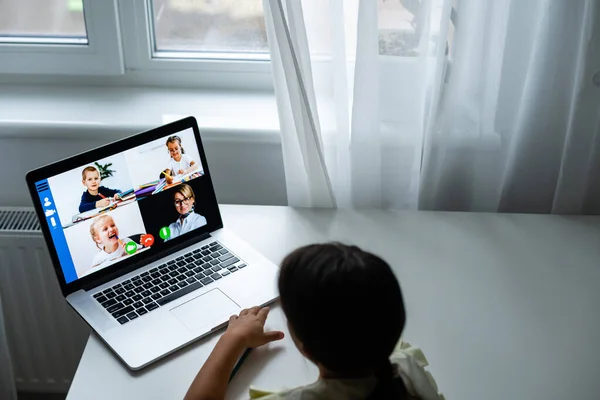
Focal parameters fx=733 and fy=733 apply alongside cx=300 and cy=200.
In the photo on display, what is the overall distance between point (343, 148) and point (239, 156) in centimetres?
23

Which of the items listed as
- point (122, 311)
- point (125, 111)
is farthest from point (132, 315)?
point (125, 111)

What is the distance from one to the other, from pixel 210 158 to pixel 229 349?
54 cm

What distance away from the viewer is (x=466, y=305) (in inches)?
43.3

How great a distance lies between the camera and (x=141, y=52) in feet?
5.05

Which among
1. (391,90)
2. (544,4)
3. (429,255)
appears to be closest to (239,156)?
(391,90)

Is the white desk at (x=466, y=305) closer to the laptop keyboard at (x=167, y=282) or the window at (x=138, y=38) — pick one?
the laptop keyboard at (x=167, y=282)

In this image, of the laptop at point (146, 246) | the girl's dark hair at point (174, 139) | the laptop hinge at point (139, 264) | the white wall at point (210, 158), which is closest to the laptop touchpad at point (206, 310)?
the laptop at point (146, 246)

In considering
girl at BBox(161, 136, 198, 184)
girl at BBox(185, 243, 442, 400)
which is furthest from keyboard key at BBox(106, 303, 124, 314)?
girl at BBox(185, 243, 442, 400)

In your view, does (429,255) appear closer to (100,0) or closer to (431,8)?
(431,8)

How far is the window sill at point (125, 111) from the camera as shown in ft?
4.56

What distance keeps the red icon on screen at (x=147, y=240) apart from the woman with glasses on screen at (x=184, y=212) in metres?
0.03

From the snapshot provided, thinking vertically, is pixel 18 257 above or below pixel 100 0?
below

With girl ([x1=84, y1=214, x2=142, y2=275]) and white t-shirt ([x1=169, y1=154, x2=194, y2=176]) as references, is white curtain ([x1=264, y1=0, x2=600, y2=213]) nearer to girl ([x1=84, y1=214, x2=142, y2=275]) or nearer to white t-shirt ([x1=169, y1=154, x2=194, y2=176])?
white t-shirt ([x1=169, y1=154, x2=194, y2=176])

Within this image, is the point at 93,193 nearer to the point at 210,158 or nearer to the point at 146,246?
the point at 146,246
